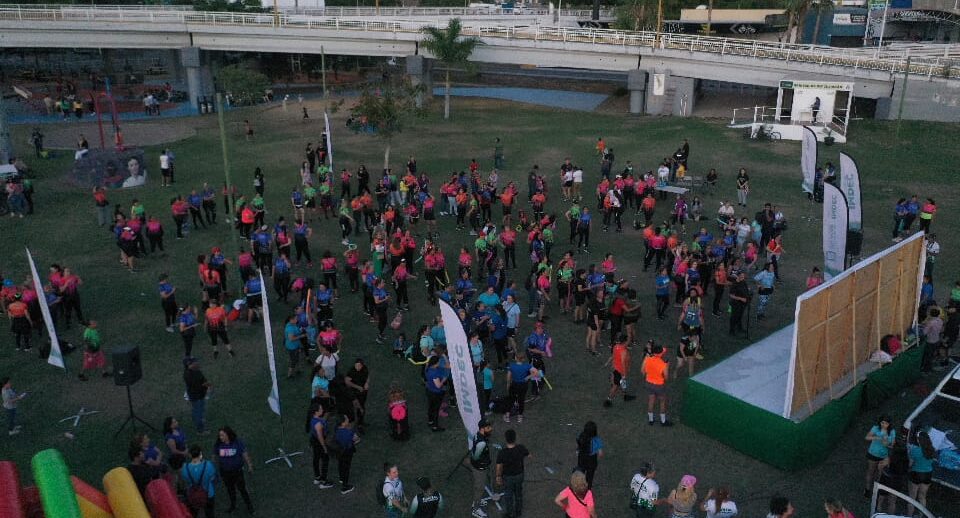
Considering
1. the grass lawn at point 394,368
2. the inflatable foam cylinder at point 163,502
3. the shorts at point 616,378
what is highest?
the inflatable foam cylinder at point 163,502

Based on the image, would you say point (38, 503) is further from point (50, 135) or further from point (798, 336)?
point (50, 135)

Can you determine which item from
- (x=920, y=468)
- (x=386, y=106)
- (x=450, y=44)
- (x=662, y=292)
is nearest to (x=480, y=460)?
(x=920, y=468)

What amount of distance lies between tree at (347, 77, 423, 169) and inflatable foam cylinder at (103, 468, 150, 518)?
20.1m

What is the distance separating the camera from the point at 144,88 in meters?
57.0

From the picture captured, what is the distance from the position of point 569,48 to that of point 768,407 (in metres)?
35.9

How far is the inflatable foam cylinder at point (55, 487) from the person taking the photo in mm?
6570

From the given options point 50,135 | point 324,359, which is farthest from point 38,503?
point 50,135

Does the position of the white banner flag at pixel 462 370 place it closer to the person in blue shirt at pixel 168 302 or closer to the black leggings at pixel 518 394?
the black leggings at pixel 518 394

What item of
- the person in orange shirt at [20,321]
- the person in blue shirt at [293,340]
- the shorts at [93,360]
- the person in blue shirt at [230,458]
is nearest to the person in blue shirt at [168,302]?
the shorts at [93,360]

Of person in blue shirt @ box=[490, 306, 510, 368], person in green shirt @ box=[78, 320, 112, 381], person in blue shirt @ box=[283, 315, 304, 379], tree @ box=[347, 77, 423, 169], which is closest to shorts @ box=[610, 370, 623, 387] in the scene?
person in blue shirt @ box=[490, 306, 510, 368]

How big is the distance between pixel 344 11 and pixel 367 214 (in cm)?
4394

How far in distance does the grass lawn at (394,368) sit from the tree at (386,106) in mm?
2753

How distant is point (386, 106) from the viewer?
28.7m

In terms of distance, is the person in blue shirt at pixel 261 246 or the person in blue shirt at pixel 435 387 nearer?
the person in blue shirt at pixel 435 387
